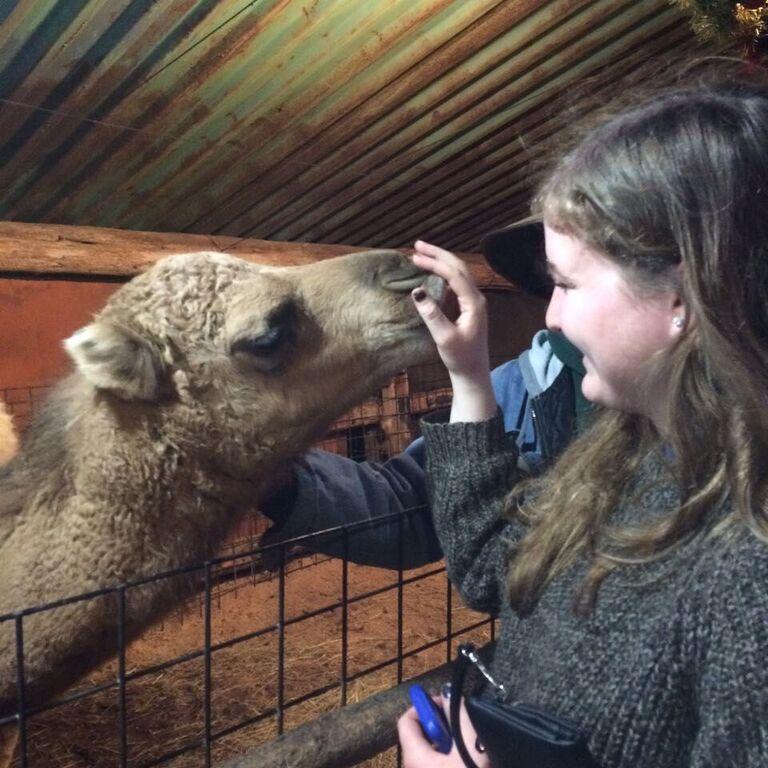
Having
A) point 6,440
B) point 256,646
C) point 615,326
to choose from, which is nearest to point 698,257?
point 615,326

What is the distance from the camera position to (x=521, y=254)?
2359mm

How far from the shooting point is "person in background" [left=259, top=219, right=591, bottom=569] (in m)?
2.17

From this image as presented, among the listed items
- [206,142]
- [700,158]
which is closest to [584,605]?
[700,158]

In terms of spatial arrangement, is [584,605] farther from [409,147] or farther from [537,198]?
[409,147]

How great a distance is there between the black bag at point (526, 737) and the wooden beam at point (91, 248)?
469 centimetres

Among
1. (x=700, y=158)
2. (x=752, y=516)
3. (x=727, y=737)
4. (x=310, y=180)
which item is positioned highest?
(x=310, y=180)

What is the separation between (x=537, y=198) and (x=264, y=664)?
3.83m

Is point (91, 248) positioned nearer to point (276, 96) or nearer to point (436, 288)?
point (276, 96)

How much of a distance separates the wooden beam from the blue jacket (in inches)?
137

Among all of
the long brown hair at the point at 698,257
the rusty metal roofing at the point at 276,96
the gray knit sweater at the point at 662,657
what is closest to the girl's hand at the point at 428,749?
the gray knit sweater at the point at 662,657

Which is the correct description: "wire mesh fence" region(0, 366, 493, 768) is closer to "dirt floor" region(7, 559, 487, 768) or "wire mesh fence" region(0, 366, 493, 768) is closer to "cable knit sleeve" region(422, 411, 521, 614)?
"dirt floor" region(7, 559, 487, 768)

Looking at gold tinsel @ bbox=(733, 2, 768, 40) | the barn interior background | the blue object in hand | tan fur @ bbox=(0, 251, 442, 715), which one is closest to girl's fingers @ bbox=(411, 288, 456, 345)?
tan fur @ bbox=(0, 251, 442, 715)

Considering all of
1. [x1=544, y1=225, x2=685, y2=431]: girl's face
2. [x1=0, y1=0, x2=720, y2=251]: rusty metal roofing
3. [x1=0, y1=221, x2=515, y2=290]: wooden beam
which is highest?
[x1=0, y1=0, x2=720, y2=251]: rusty metal roofing

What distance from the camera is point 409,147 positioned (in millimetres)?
6348
